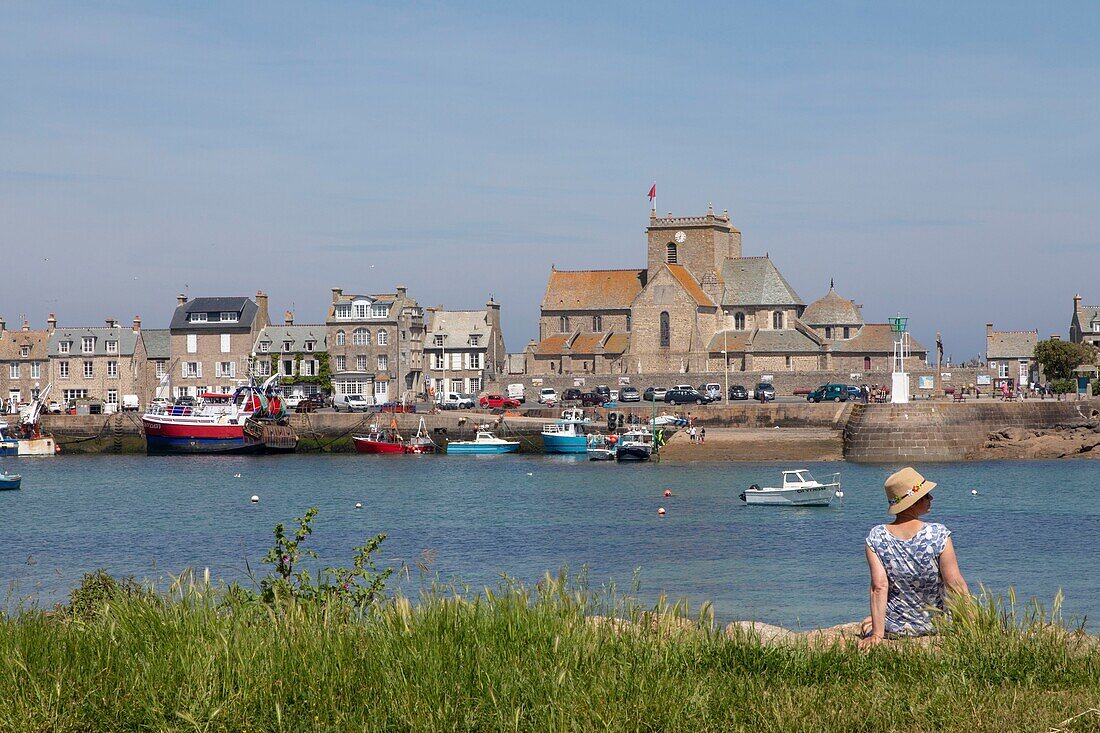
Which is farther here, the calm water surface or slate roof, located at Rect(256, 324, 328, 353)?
slate roof, located at Rect(256, 324, 328, 353)

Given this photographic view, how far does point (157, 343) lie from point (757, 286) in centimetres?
4389

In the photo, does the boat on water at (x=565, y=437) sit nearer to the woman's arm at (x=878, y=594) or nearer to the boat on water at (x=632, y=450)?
the boat on water at (x=632, y=450)

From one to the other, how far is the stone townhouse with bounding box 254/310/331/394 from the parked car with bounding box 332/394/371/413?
8.37 ft

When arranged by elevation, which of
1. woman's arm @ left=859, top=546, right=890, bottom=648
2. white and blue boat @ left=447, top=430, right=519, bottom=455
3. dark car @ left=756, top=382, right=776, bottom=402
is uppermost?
dark car @ left=756, top=382, right=776, bottom=402

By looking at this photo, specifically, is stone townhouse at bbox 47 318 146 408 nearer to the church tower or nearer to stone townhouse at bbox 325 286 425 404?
stone townhouse at bbox 325 286 425 404

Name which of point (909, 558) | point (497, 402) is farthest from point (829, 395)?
point (909, 558)

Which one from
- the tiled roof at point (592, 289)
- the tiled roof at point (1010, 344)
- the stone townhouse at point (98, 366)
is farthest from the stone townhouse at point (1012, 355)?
the stone townhouse at point (98, 366)

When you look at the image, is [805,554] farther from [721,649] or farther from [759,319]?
[759,319]

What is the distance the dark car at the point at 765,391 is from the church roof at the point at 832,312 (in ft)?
41.8

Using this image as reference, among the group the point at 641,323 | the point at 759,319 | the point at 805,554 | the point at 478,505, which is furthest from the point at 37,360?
the point at 805,554

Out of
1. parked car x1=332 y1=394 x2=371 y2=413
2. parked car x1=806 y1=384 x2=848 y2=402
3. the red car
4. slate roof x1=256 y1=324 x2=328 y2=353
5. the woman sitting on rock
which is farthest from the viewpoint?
slate roof x1=256 y1=324 x2=328 y2=353

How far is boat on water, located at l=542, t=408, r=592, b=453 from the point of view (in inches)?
3014

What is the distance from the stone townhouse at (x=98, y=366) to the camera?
9931cm

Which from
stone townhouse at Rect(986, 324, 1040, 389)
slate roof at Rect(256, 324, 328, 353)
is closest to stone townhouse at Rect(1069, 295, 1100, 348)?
stone townhouse at Rect(986, 324, 1040, 389)
